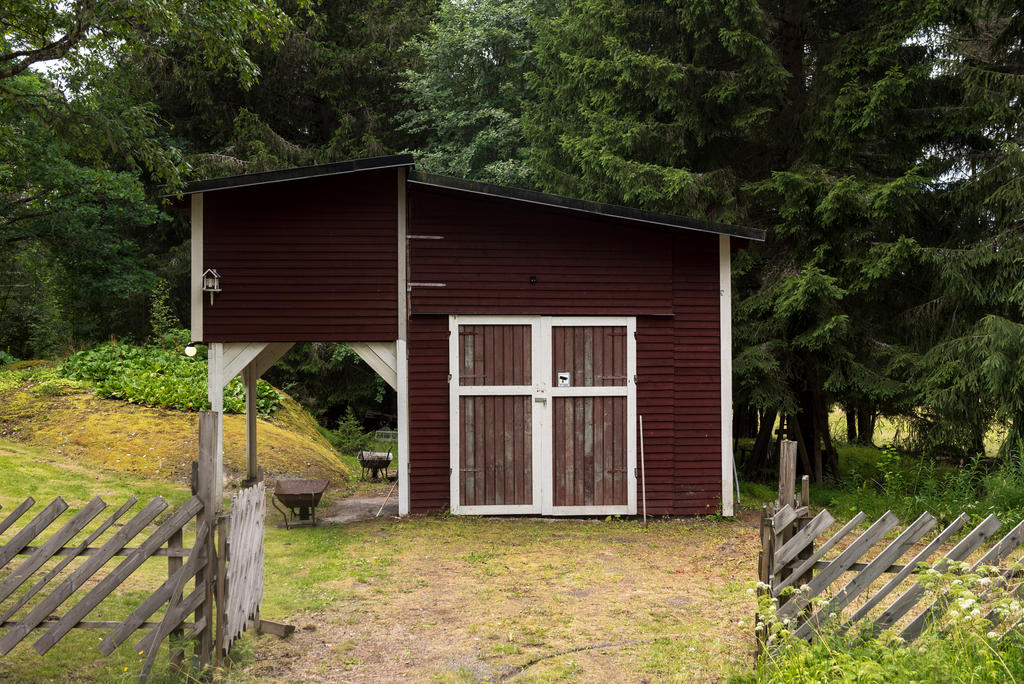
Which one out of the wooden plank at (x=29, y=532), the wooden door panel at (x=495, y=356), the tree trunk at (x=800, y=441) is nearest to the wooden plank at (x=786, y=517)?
the wooden plank at (x=29, y=532)

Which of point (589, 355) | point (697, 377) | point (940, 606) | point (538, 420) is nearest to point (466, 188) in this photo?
point (589, 355)

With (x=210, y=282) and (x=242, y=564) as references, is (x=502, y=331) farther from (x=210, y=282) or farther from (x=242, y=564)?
(x=242, y=564)

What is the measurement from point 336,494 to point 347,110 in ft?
46.7

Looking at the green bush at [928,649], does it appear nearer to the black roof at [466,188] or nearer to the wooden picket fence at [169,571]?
the wooden picket fence at [169,571]

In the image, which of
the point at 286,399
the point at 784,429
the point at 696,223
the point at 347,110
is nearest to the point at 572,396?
the point at 696,223

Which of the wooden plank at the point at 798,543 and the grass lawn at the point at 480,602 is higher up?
the wooden plank at the point at 798,543

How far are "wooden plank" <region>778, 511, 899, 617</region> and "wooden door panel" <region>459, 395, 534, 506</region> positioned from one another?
5.91 meters

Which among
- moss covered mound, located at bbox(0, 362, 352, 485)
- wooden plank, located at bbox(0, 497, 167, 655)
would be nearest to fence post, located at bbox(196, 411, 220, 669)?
wooden plank, located at bbox(0, 497, 167, 655)

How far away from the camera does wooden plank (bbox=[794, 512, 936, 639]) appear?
4418mm

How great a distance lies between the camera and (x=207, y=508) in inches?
183

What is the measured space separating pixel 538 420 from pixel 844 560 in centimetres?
606

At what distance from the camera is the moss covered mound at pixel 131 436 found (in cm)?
1233

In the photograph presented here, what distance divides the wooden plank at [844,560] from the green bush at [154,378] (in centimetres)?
1148

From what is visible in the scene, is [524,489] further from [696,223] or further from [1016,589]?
[1016,589]
